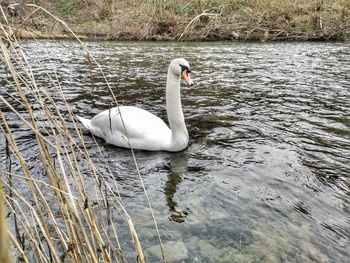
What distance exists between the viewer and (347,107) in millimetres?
6402

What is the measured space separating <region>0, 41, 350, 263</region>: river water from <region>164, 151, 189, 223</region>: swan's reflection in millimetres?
11

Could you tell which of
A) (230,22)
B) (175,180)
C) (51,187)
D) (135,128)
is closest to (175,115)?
(135,128)

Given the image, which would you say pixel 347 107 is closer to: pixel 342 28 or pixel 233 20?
pixel 342 28

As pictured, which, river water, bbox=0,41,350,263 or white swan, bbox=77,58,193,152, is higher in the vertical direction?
white swan, bbox=77,58,193,152

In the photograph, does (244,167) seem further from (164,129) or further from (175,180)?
(164,129)

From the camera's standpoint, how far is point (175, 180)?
13.3 ft

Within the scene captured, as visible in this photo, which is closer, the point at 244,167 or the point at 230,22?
the point at 244,167

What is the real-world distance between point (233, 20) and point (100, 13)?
357 inches

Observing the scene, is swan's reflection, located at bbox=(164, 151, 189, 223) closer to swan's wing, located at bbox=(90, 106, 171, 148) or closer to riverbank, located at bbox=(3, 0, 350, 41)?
swan's wing, located at bbox=(90, 106, 171, 148)

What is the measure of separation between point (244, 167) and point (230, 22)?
598 inches

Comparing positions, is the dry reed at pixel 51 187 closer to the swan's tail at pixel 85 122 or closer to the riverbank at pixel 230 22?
the swan's tail at pixel 85 122

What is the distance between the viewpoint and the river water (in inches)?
116

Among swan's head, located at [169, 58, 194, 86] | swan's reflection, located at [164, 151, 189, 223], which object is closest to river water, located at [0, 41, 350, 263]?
swan's reflection, located at [164, 151, 189, 223]

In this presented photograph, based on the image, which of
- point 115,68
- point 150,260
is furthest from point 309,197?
point 115,68
